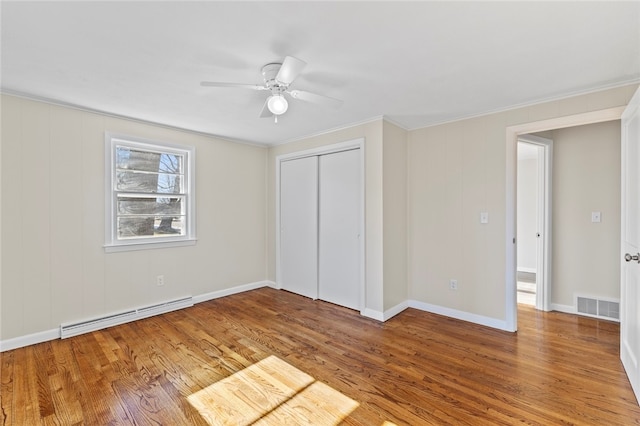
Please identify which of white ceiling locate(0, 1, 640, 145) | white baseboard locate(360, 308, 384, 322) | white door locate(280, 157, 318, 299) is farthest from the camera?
white door locate(280, 157, 318, 299)

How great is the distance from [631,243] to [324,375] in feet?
8.05

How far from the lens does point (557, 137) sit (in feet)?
11.7

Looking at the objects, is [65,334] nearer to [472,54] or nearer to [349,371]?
[349,371]

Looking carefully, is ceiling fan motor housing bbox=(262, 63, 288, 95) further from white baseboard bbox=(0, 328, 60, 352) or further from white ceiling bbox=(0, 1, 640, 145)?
white baseboard bbox=(0, 328, 60, 352)

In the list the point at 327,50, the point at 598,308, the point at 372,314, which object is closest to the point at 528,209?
the point at 598,308

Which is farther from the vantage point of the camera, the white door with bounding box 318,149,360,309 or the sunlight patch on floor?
the white door with bounding box 318,149,360,309

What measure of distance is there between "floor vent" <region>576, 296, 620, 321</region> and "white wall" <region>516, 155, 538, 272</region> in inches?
99.9

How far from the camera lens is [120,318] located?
3268mm

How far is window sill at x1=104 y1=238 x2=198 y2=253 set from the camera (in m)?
3.27

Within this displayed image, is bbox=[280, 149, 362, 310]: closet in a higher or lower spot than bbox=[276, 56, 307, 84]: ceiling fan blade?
lower

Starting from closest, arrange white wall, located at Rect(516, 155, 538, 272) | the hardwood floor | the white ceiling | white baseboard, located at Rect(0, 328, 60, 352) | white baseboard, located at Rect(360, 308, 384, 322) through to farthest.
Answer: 1. the white ceiling
2. the hardwood floor
3. white baseboard, located at Rect(0, 328, 60, 352)
4. white baseboard, located at Rect(360, 308, 384, 322)
5. white wall, located at Rect(516, 155, 538, 272)

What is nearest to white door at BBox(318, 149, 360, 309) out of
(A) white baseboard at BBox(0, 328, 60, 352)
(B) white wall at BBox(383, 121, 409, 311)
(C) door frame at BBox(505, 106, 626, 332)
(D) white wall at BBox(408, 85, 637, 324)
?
(B) white wall at BBox(383, 121, 409, 311)

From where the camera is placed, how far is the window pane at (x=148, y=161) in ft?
11.2

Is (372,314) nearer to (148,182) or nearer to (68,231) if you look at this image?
(148,182)
